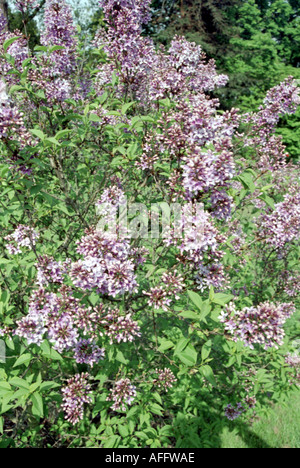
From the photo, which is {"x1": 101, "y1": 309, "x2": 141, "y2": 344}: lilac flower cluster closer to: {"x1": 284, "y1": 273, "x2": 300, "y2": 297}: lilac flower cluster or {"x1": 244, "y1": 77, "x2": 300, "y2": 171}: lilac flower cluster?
{"x1": 244, "y1": 77, "x2": 300, "y2": 171}: lilac flower cluster

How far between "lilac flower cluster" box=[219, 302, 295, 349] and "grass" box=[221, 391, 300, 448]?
2775mm

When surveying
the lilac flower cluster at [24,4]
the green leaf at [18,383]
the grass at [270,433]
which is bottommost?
the grass at [270,433]

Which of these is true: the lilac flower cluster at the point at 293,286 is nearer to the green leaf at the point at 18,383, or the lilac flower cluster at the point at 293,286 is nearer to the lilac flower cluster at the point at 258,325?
the lilac flower cluster at the point at 258,325

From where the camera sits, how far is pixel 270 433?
179 inches

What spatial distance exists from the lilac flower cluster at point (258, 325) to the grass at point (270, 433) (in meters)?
2.78

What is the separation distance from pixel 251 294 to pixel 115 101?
11.0 ft

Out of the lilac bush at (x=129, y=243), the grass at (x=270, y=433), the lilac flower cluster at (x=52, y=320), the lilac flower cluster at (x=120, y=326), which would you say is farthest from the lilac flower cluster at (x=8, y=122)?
the grass at (x=270, y=433)

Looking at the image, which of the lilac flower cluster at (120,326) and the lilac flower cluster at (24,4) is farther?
the lilac flower cluster at (24,4)

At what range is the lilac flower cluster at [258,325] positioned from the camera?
2.21 meters

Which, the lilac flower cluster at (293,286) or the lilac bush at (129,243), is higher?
the lilac bush at (129,243)

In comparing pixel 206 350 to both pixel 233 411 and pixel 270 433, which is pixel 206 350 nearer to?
pixel 233 411

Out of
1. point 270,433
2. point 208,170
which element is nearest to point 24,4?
point 208,170

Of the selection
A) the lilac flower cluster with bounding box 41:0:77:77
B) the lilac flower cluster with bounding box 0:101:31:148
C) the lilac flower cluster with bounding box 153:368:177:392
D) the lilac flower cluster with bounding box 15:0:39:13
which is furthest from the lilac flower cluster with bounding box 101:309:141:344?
the lilac flower cluster with bounding box 15:0:39:13
